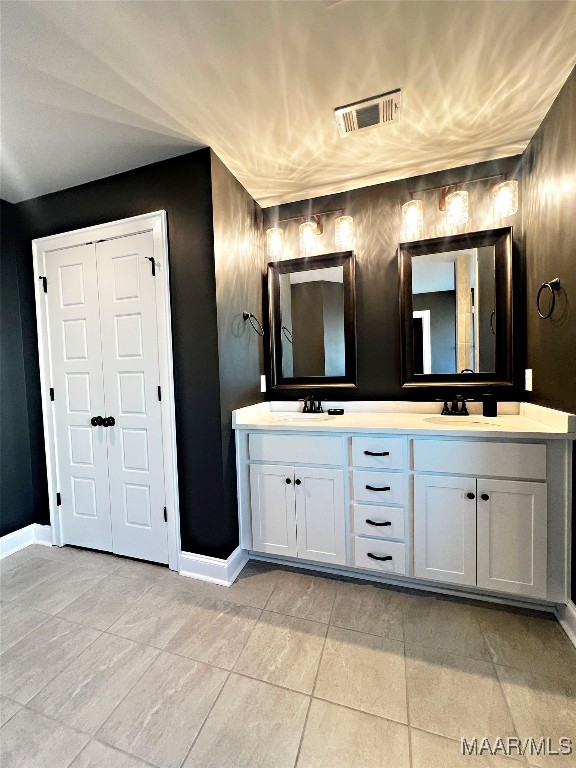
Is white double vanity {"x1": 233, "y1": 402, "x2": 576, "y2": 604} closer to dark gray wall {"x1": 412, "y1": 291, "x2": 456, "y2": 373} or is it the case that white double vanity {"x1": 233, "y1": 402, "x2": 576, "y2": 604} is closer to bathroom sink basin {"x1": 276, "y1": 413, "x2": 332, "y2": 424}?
bathroom sink basin {"x1": 276, "y1": 413, "x2": 332, "y2": 424}

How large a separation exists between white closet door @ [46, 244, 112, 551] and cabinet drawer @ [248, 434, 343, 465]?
3.62 ft

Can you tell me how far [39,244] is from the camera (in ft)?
7.08

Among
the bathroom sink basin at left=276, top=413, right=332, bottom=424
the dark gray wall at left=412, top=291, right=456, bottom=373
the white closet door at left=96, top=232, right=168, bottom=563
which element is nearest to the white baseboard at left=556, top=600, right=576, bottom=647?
the dark gray wall at left=412, top=291, right=456, bottom=373

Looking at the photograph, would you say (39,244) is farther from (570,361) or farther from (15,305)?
(570,361)

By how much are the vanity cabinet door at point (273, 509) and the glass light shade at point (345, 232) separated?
1.61m

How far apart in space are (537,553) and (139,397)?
7.71 feet

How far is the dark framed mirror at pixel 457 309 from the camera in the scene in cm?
193

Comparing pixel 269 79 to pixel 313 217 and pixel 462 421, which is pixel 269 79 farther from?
pixel 462 421

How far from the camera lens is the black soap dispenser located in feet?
6.15

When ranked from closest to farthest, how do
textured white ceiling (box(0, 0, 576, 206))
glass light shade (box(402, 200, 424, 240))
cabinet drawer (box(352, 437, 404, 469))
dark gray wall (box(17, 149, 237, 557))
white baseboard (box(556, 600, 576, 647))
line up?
textured white ceiling (box(0, 0, 576, 206)) < white baseboard (box(556, 600, 576, 647)) < cabinet drawer (box(352, 437, 404, 469)) < dark gray wall (box(17, 149, 237, 557)) < glass light shade (box(402, 200, 424, 240))

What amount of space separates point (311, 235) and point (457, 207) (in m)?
0.97

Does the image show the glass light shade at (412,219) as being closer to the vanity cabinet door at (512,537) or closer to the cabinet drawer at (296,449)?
the cabinet drawer at (296,449)

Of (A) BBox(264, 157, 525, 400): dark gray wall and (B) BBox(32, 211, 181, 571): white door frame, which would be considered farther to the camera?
(A) BBox(264, 157, 525, 400): dark gray wall

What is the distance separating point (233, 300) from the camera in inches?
77.2
